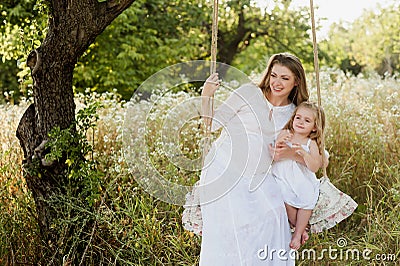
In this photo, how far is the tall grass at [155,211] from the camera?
321cm

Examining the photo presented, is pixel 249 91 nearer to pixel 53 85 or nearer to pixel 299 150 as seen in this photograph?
pixel 299 150

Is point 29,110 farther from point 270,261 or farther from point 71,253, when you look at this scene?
point 270,261

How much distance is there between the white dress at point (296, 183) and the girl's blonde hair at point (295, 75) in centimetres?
24

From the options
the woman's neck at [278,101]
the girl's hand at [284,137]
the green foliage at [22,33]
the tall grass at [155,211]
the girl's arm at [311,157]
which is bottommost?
the tall grass at [155,211]

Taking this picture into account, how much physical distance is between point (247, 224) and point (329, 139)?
74.5 inches

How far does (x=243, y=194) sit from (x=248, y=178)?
73 millimetres

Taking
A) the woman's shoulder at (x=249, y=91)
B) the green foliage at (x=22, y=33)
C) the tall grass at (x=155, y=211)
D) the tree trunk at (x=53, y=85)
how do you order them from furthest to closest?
the green foliage at (x=22, y=33)
the tall grass at (x=155, y=211)
the tree trunk at (x=53, y=85)
the woman's shoulder at (x=249, y=91)

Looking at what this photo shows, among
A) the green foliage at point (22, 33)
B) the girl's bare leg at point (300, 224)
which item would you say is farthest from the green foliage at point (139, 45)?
the girl's bare leg at point (300, 224)

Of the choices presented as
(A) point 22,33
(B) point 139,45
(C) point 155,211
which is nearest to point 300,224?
(C) point 155,211

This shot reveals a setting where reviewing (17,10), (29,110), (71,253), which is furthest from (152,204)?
(17,10)

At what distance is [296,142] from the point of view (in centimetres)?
258

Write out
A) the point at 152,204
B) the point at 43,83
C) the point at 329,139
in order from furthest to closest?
the point at 329,139, the point at 152,204, the point at 43,83

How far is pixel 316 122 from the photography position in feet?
8.43

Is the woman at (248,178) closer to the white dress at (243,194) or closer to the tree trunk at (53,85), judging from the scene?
the white dress at (243,194)
